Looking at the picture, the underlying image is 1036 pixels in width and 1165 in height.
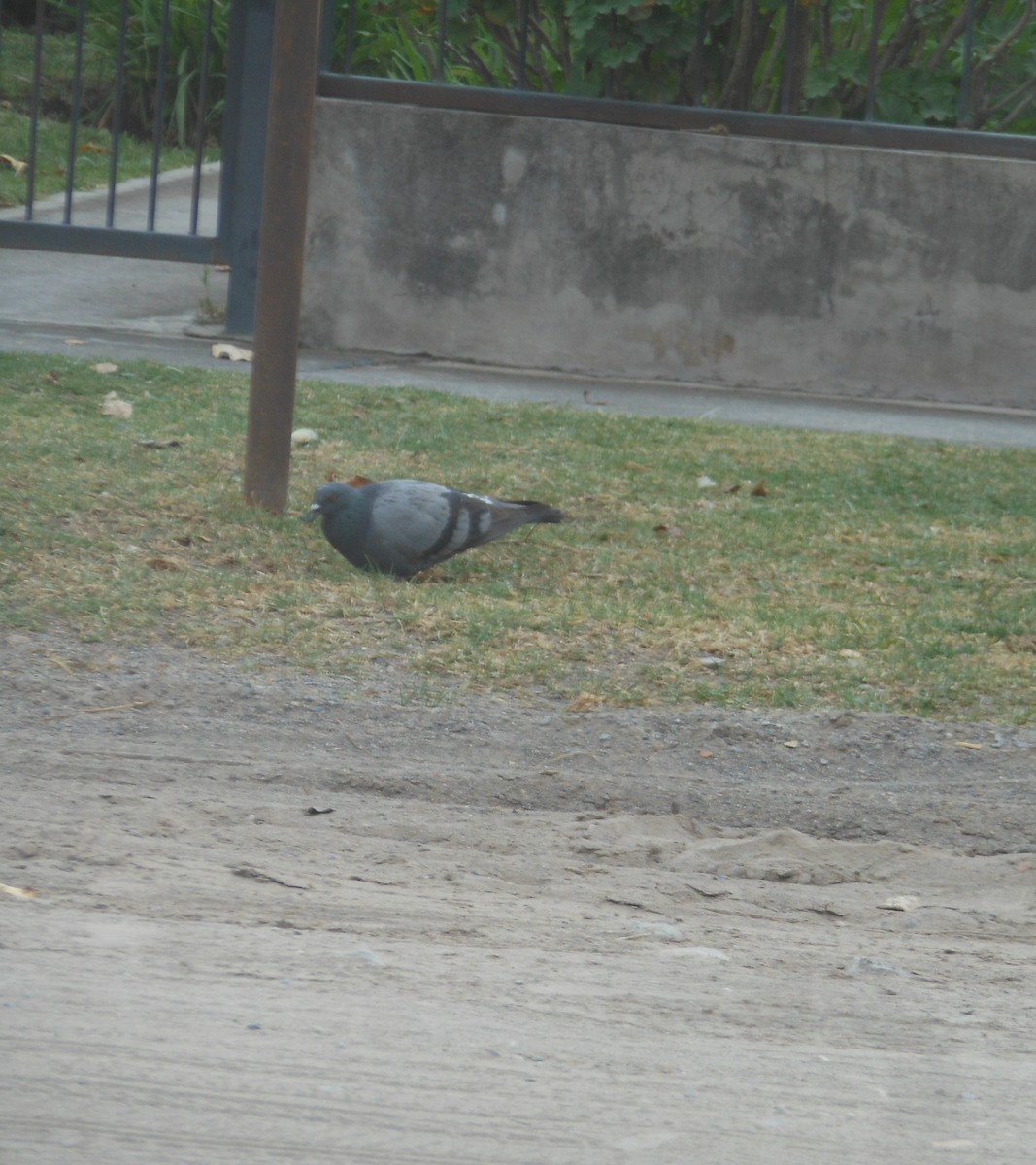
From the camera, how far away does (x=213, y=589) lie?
4.95 m

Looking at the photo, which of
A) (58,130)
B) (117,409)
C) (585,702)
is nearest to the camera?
(585,702)

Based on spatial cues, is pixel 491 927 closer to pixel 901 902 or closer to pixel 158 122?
pixel 901 902

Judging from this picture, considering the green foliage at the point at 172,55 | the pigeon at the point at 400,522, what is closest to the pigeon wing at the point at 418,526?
the pigeon at the point at 400,522

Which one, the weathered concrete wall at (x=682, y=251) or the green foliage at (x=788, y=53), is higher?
Answer: the green foliage at (x=788, y=53)

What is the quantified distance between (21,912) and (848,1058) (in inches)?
57.2

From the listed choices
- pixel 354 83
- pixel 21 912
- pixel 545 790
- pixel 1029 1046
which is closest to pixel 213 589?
pixel 545 790

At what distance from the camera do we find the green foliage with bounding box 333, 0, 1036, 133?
28.6ft

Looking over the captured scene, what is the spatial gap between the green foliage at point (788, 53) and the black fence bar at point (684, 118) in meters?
A: 0.16

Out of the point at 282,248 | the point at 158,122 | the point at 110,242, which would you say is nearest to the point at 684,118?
the point at 158,122

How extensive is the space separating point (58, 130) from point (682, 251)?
30.4 ft

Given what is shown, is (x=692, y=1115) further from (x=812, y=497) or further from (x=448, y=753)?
(x=812, y=497)

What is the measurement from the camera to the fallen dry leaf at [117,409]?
709 cm

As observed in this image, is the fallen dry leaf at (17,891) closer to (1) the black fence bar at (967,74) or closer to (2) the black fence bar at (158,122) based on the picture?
(2) the black fence bar at (158,122)

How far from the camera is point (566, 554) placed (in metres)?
5.63
